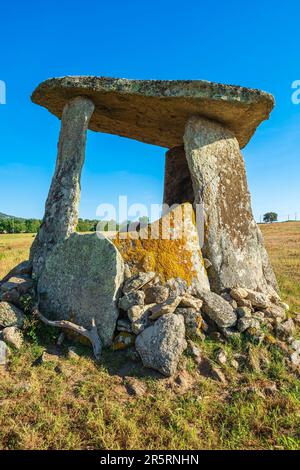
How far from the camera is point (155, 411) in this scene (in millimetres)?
3814

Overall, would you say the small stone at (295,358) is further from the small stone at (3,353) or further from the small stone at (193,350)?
the small stone at (3,353)

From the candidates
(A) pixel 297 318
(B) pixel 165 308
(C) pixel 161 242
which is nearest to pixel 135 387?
(B) pixel 165 308

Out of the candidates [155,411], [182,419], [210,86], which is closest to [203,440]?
[182,419]

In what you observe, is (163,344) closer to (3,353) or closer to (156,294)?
(156,294)

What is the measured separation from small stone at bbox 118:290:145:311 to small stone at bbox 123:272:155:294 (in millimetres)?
106

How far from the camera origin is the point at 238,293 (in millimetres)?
A: 6207

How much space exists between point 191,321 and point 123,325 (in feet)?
3.79

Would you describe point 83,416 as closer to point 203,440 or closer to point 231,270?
point 203,440

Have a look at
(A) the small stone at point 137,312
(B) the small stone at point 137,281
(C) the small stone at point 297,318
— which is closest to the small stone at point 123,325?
(A) the small stone at point 137,312

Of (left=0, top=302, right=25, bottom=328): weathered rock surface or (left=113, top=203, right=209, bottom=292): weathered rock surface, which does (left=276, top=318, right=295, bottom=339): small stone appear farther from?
(left=0, top=302, right=25, bottom=328): weathered rock surface

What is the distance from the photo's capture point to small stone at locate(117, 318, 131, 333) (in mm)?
5246

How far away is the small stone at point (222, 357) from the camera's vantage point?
481 cm

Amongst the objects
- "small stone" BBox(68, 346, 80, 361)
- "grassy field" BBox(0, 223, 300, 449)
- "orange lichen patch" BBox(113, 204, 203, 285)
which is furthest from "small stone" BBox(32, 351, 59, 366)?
"orange lichen patch" BBox(113, 204, 203, 285)

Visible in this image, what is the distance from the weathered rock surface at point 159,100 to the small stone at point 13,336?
5108 millimetres
